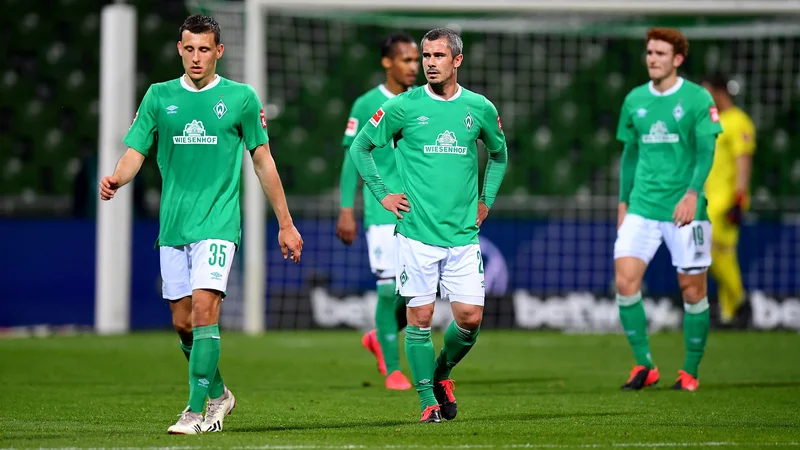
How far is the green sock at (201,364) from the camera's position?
6391 mm

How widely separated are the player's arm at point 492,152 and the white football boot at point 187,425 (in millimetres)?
1885

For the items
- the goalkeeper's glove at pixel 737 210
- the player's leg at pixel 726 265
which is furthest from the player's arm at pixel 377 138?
the player's leg at pixel 726 265

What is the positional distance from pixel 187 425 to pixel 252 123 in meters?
1.48

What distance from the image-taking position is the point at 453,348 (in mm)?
7270

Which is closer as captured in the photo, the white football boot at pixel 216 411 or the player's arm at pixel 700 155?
the white football boot at pixel 216 411

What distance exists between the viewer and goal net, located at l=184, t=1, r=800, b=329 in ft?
51.0

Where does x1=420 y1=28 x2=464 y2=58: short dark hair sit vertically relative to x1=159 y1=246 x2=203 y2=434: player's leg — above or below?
above

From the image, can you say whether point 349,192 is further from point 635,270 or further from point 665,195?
point 665,195

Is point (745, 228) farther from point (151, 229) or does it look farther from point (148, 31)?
point (148, 31)

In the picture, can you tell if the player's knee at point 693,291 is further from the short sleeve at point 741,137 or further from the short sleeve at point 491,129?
the short sleeve at point 741,137

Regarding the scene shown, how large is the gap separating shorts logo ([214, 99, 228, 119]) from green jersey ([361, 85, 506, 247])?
0.98 meters

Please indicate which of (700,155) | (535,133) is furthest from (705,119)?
(535,133)

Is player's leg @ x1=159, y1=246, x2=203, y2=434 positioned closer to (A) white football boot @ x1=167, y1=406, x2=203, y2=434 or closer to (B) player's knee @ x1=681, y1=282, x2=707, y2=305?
(A) white football boot @ x1=167, y1=406, x2=203, y2=434

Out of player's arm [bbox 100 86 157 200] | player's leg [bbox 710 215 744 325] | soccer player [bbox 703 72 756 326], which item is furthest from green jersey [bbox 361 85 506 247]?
player's leg [bbox 710 215 744 325]
